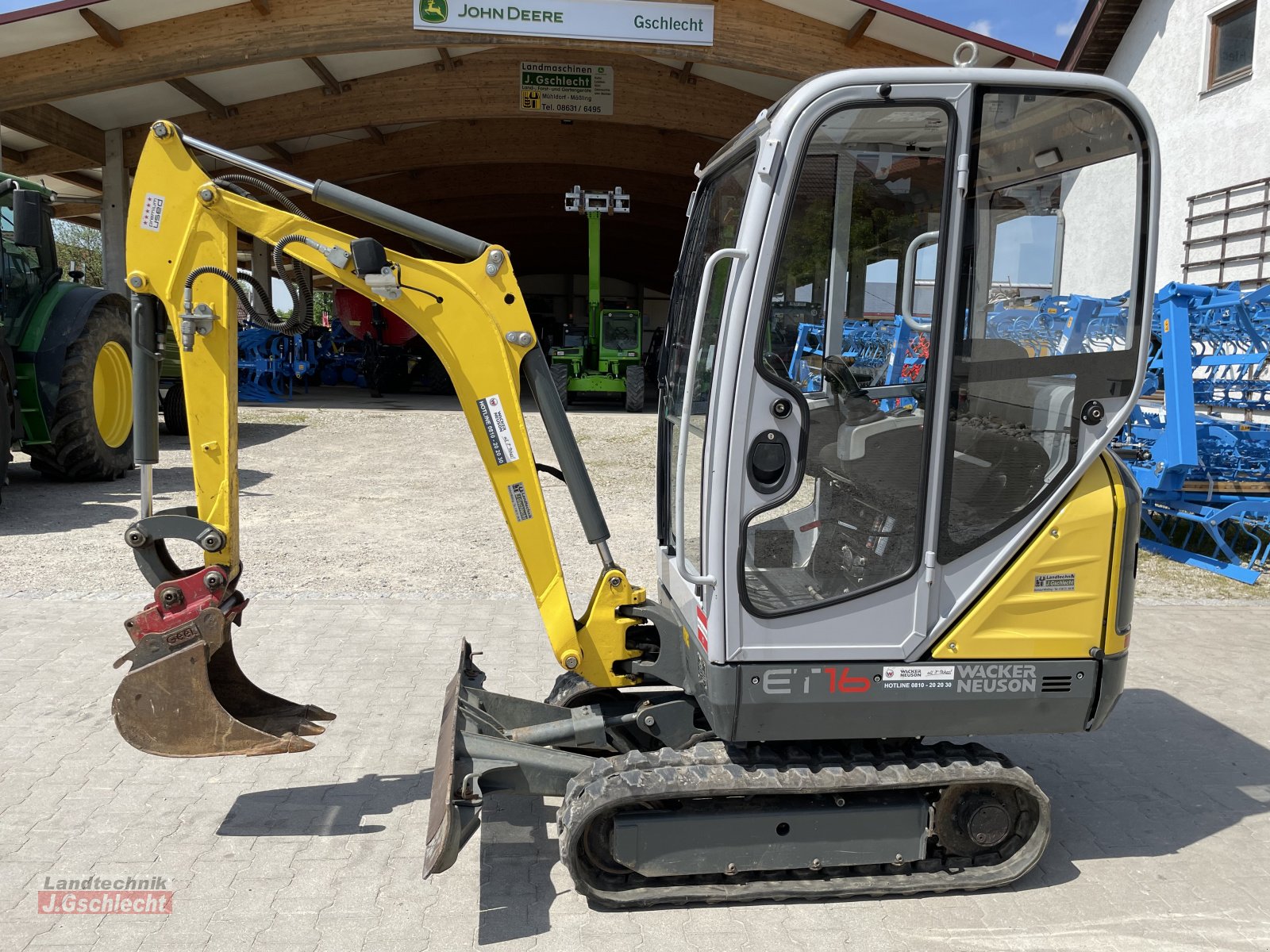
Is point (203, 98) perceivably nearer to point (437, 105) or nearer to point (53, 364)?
point (437, 105)

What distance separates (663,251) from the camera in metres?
35.9

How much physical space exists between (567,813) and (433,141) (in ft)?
72.5

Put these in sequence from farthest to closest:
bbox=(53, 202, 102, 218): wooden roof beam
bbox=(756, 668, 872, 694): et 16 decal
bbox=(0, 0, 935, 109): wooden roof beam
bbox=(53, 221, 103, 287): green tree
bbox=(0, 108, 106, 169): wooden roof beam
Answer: bbox=(53, 221, 103, 287): green tree
bbox=(53, 202, 102, 218): wooden roof beam
bbox=(0, 108, 106, 169): wooden roof beam
bbox=(0, 0, 935, 109): wooden roof beam
bbox=(756, 668, 872, 694): et 16 decal

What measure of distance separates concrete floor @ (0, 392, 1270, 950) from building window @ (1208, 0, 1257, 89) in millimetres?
8151

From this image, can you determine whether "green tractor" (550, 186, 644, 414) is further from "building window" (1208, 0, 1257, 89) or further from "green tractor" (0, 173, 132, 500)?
"building window" (1208, 0, 1257, 89)

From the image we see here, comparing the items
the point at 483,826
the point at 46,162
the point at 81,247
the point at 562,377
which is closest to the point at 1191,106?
the point at 562,377

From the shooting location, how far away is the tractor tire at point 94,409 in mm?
9289

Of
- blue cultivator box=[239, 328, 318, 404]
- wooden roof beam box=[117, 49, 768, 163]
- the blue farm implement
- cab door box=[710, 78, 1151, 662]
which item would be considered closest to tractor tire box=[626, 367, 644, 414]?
wooden roof beam box=[117, 49, 768, 163]

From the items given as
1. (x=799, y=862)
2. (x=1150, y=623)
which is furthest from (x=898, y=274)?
(x=1150, y=623)

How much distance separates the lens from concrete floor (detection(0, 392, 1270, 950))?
3082mm

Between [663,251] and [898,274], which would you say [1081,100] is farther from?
[663,251]

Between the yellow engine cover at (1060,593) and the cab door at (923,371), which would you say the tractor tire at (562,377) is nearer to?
the cab door at (923,371)

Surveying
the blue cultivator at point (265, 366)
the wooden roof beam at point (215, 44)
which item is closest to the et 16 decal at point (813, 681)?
the wooden roof beam at point (215, 44)

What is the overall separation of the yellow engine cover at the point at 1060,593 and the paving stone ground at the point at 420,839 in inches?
34.3
